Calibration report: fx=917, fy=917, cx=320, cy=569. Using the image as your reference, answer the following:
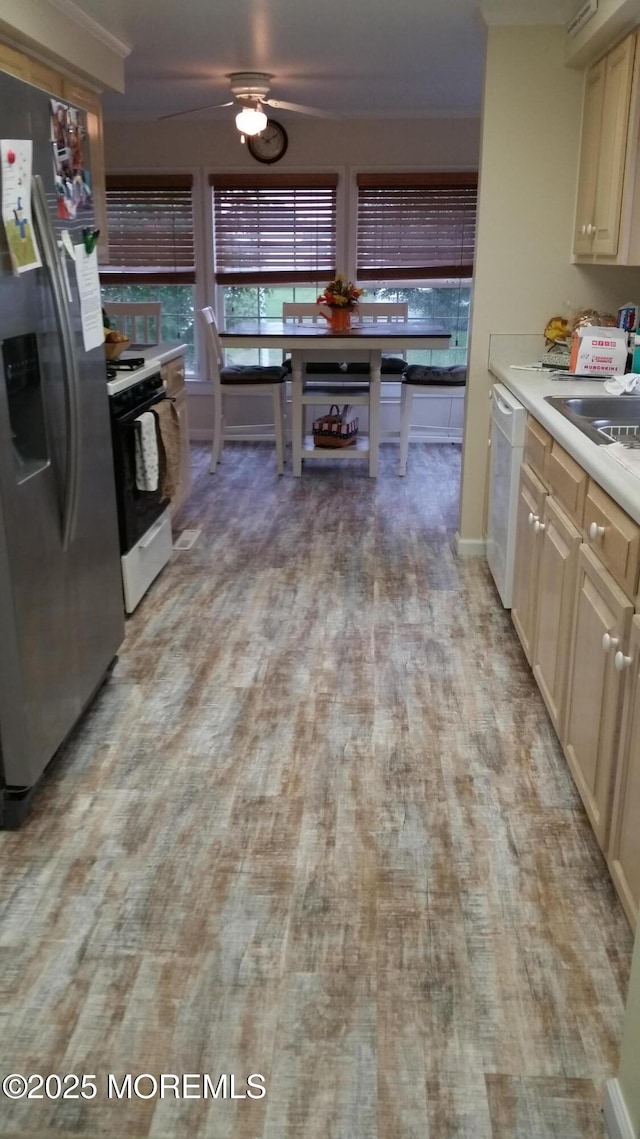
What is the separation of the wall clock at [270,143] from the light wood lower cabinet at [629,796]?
5.88m

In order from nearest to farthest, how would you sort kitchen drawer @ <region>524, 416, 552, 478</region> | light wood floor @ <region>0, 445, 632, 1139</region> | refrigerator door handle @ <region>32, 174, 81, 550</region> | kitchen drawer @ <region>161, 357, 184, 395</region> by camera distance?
light wood floor @ <region>0, 445, 632, 1139</region>, refrigerator door handle @ <region>32, 174, 81, 550</region>, kitchen drawer @ <region>524, 416, 552, 478</region>, kitchen drawer @ <region>161, 357, 184, 395</region>

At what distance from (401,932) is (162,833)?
670 mm

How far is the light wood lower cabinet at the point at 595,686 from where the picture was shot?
76.2 inches

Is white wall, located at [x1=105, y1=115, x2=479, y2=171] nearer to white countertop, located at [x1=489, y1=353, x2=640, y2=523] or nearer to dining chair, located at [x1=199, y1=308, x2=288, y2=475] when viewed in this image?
dining chair, located at [x1=199, y1=308, x2=288, y2=475]

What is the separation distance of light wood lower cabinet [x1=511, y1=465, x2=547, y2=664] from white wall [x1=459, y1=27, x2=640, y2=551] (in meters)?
1.14

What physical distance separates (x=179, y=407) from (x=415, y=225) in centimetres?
314

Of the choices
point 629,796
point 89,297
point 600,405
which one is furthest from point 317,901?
point 600,405

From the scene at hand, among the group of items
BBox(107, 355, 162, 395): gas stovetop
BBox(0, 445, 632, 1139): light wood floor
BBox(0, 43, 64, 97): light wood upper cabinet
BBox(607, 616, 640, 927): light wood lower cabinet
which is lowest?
BBox(0, 445, 632, 1139): light wood floor

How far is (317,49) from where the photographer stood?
4531mm

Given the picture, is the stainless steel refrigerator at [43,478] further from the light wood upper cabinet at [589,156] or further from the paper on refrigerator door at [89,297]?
the light wood upper cabinet at [589,156]

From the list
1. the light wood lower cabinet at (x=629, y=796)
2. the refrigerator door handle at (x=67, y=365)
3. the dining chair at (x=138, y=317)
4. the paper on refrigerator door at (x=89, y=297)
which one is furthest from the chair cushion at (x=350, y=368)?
the light wood lower cabinet at (x=629, y=796)

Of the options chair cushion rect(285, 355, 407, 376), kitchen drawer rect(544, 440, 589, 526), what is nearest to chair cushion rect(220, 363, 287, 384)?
chair cushion rect(285, 355, 407, 376)

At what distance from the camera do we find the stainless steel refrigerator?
2119 millimetres

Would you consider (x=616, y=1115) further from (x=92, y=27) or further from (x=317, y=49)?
(x=317, y=49)
